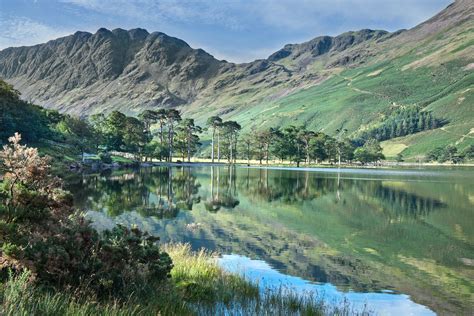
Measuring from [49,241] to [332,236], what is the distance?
24.7m

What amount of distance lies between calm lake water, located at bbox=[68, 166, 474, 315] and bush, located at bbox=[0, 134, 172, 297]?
8273 millimetres

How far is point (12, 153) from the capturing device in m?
11.1

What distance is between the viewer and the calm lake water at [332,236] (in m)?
19.5

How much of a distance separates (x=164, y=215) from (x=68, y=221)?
89.8 ft

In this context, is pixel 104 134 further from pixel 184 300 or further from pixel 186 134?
pixel 184 300

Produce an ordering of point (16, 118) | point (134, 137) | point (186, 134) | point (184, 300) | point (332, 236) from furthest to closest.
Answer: point (186, 134)
point (134, 137)
point (16, 118)
point (332, 236)
point (184, 300)

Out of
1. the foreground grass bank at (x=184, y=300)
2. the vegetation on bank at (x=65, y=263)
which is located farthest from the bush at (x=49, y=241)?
the foreground grass bank at (x=184, y=300)

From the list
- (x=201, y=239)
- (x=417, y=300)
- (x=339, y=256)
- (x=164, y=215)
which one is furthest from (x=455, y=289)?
(x=164, y=215)

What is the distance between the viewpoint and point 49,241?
10930 mm

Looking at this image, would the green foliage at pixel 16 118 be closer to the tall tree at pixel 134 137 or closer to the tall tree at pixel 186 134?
the tall tree at pixel 134 137

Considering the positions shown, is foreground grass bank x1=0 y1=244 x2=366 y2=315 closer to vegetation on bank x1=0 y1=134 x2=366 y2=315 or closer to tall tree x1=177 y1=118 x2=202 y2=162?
vegetation on bank x1=0 y1=134 x2=366 y2=315

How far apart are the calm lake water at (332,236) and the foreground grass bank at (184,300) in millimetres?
2613

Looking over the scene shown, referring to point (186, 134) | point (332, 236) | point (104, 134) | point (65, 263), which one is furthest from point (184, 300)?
point (186, 134)

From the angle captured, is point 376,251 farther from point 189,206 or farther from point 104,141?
point 104,141
